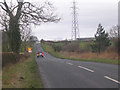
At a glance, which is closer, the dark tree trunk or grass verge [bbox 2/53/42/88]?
grass verge [bbox 2/53/42/88]

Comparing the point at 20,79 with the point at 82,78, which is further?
the point at 20,79

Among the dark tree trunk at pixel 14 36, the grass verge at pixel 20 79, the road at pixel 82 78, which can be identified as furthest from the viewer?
the dark tree trunk at pixel 14 36

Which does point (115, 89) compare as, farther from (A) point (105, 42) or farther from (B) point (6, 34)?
(A) point (105, 42)

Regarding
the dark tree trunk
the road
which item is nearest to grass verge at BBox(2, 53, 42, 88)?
the road

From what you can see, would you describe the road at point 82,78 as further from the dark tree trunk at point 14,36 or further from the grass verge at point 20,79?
the dark tree trunk at point 14,36

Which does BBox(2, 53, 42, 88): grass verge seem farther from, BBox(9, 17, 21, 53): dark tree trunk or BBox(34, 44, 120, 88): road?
BBox(9, 17, 21, 53): dark tree trunk

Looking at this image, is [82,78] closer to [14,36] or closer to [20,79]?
[20,79]

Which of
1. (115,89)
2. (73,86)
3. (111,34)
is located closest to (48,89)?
(73,86)

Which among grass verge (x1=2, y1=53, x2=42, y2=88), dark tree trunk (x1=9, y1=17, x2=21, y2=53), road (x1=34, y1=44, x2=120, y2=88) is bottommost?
grass verge (x1=2, y1=53, x2=42, y2=88)

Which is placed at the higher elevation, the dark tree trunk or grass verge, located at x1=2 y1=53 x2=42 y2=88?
the dark tree trunk

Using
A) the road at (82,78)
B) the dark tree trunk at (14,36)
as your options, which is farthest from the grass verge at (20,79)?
the dark tree trunk at (14,36)

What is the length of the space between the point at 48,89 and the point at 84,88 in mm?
1386

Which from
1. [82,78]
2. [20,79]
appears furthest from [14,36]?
[82,78]

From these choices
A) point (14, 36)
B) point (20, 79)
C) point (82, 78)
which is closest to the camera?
point (82, 78)
